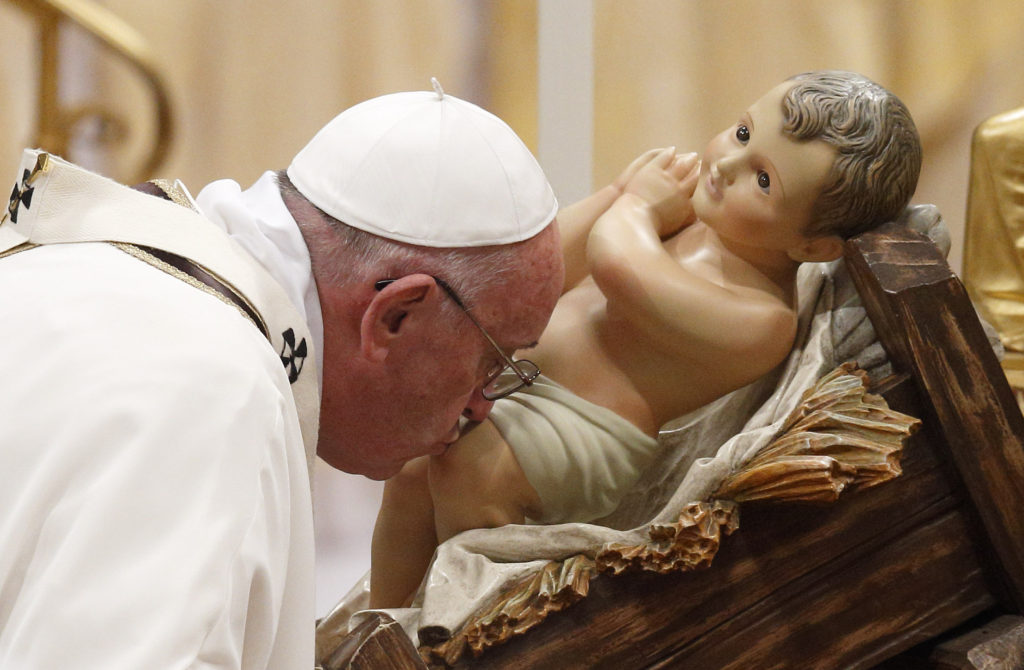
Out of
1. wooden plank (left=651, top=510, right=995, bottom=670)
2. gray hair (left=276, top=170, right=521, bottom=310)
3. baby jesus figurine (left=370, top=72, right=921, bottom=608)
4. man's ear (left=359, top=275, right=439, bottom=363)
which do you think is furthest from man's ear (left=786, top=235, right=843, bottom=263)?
man's ear (left=359, top=275, right=439, bottom=363)

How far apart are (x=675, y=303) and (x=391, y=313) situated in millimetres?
501

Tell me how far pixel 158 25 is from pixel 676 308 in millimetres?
2015

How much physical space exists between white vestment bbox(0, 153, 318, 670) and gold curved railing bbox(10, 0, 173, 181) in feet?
5.85

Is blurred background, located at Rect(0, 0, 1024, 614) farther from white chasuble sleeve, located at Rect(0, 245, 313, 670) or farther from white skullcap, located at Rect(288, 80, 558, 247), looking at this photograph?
white chasuble sleeve, located at Rect(0, 245, 313, 670)

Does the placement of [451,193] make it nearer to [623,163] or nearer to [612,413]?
[612,413]

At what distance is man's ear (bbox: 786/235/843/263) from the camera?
1.66 meters

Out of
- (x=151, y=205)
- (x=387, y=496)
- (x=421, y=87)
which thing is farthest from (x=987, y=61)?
(x=151, y=205)

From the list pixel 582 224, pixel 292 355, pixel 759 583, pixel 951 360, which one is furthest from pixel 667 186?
pixel 292 355

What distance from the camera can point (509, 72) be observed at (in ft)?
11.0

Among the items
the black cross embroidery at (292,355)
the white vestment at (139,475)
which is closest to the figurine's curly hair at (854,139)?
the black cross embroidery at (292,355)

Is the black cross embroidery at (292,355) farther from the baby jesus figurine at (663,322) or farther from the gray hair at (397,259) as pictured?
the baby jesus figurine at (663,322)

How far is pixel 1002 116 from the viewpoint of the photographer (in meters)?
2.58

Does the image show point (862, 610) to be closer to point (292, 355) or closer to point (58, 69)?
point (292, 355)

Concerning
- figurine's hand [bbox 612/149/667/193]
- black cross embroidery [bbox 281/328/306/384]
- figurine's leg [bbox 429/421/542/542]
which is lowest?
figurine's leg [bbox 429/421/542/542]
